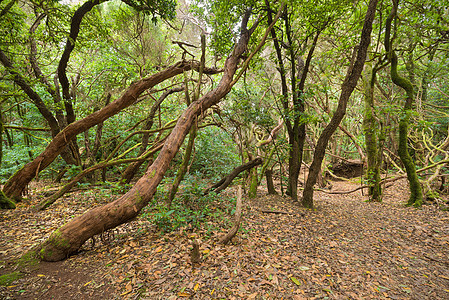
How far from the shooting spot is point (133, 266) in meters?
2.58

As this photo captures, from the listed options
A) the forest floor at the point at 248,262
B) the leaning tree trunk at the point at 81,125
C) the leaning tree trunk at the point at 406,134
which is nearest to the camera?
the forest floor at the point at 248,262

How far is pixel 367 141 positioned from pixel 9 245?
9.54m

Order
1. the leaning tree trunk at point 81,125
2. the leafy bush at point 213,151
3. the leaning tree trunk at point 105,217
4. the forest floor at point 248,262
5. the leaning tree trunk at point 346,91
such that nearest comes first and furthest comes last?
the forest floor at point 248,262
the leaning tree trunk at point 105,217
the leaning tree trunk at point 346,91
the leaning tree trunk at point 81,125
the leafy bush at point 213,151

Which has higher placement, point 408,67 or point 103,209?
point 408,67

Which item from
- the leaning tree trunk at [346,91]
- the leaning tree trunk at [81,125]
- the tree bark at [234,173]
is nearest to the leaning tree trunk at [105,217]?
the leaning tree trunk at [81,125]

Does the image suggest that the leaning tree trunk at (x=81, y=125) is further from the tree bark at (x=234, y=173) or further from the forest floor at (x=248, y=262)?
the tree bark at (x=234, y=173)

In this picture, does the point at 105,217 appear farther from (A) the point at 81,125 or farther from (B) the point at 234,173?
(B) the point at 234,173

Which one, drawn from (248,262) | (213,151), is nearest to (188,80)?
(213,151)

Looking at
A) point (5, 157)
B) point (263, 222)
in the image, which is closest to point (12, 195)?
point (5, 157)

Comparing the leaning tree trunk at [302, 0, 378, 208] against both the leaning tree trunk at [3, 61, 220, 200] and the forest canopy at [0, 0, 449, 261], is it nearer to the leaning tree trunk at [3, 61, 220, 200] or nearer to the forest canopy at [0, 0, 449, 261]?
the forest canopy at [0, 0, 449, 261]

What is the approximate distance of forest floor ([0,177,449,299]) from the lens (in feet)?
7.41

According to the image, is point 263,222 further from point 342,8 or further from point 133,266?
point 342,8

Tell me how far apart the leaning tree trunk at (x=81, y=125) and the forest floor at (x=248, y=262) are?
70 centimetres

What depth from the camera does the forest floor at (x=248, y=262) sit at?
226cm
